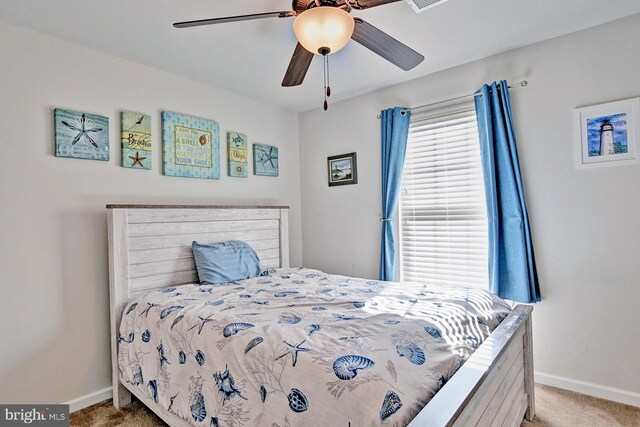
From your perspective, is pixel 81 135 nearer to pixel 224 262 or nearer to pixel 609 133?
pixel 224 262

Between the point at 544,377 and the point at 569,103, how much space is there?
1954 mm

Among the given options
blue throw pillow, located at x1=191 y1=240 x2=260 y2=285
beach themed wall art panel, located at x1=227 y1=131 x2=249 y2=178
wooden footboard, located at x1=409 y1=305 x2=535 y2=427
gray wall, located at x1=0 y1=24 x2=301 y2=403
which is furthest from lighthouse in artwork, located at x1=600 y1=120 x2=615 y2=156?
gray wall, located at x1=0 y1=24 x2=301 y2=403

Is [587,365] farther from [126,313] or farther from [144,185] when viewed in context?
[144,185]

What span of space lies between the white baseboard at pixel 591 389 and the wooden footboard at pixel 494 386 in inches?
20.8

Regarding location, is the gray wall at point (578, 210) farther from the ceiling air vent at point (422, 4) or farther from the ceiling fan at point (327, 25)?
the ceiling fan at point (327, 25)

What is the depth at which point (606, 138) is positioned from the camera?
2.21 m

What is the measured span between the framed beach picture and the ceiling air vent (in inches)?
64.7

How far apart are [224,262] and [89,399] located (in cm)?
126

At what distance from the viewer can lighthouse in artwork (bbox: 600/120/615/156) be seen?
219 cm

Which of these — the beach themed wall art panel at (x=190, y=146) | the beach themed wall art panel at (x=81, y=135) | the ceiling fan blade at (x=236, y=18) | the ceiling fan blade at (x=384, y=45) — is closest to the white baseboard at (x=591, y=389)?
the ceiling fan blade at (x=384, y=45)

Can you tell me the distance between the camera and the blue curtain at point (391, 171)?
10.0 feet

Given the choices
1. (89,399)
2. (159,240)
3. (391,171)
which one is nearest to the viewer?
(89,399)

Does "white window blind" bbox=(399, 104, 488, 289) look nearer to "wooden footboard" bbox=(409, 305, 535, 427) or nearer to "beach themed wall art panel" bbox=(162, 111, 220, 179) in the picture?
"wooden footboard" bbox=(409, 305, 535, 427)

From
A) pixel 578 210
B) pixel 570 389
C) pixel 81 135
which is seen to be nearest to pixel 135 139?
pixel 81 135
